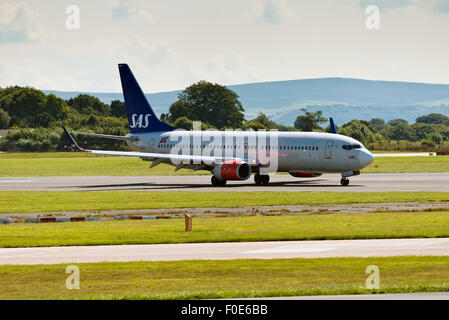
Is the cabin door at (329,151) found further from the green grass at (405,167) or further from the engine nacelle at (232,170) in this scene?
the green grass at (405,167)

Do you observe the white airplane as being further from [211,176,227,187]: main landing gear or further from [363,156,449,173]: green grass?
[363,156,449,173]: green grass

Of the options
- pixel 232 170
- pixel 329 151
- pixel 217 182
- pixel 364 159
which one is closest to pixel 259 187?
pixel 232 170

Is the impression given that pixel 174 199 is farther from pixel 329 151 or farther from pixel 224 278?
pixel 224 278

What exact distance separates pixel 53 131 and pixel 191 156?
114 metres

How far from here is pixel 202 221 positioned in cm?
3378

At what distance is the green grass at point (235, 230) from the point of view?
27.8 meters

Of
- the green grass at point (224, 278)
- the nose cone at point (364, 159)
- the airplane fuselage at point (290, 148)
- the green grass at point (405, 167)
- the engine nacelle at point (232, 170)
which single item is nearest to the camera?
the green grass at point (224, 278)

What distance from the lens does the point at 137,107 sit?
71125mm

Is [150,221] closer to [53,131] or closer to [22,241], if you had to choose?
[22,241]

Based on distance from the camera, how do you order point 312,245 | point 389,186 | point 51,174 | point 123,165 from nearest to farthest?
1. point 312,245
2. point 389,186
3. point 51,174
4. point 123,165

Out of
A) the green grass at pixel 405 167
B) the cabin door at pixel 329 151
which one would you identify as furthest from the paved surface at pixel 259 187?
the green grass at pixel 405 167

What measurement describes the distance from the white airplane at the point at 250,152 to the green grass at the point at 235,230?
2152cm

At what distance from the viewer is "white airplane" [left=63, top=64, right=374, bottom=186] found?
5728cm
